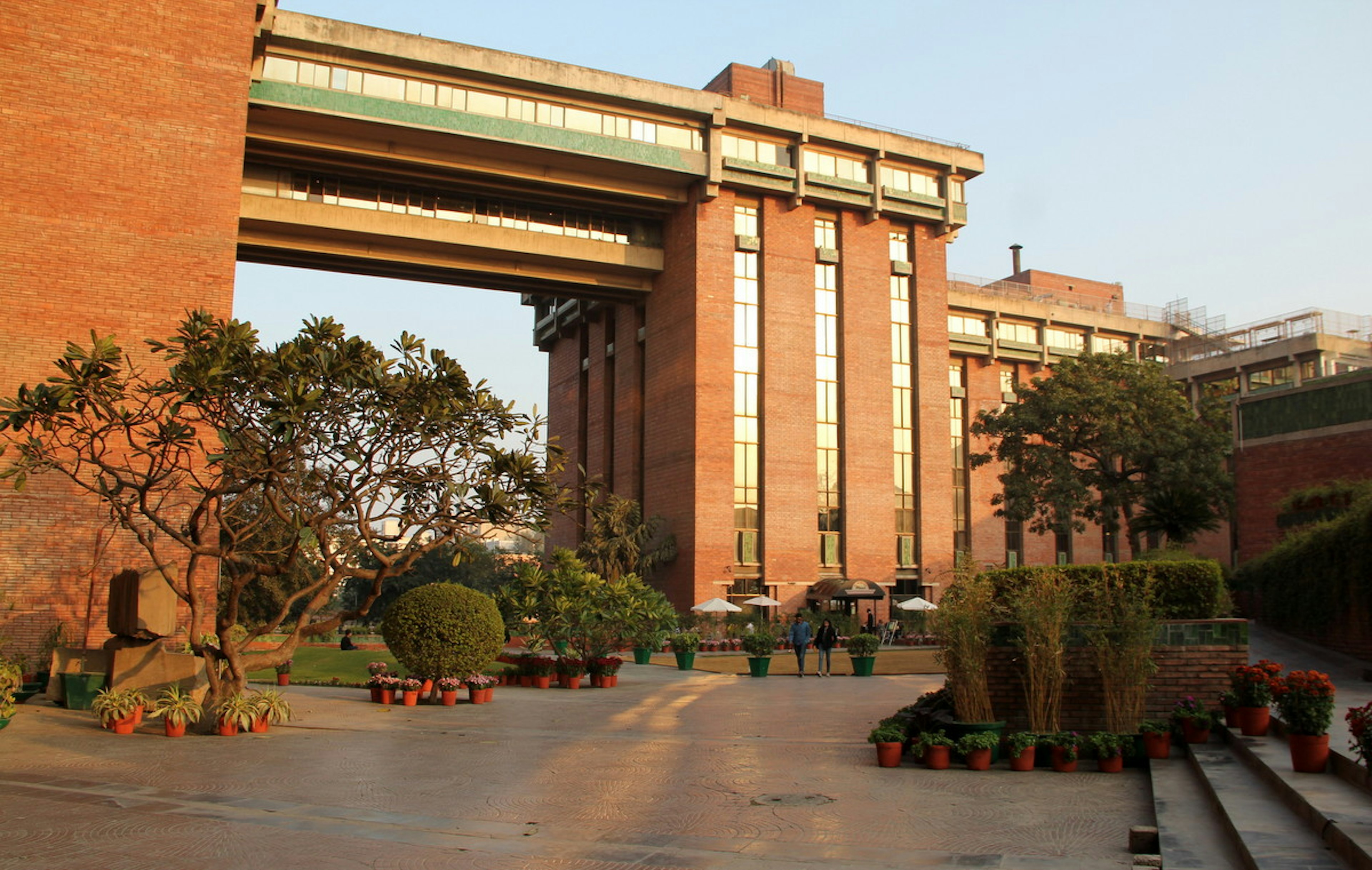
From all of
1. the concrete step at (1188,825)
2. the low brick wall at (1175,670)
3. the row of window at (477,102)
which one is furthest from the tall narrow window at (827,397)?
the concrete step at (1188,825)

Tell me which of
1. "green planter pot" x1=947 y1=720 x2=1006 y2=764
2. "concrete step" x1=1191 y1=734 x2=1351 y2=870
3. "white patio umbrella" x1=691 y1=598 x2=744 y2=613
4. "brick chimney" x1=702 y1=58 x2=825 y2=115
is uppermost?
"brick chimney" x1=702 y1=58 x2=825 y2=115

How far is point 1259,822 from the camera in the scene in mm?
7891

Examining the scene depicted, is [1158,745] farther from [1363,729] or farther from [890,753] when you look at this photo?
[1363,729]

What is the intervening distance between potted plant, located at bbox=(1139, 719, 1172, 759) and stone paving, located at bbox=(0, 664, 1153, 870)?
1.18 feet

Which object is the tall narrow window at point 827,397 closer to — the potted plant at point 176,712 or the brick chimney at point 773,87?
the brick chimney at point 773,87

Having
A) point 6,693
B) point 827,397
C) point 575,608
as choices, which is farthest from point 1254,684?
point 827,397

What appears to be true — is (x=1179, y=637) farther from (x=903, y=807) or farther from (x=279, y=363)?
(x=279, y=363)

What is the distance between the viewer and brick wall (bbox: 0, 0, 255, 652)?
77.3ft

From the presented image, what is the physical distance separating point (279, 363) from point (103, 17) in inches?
621

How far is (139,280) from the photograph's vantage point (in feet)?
80.0

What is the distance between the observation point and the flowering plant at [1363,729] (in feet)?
24.9

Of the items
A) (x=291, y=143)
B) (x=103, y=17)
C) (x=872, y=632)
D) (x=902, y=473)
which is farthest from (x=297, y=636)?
(x=902, y=473)

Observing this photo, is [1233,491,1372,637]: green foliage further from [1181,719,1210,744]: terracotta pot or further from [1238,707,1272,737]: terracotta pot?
[1181,719,1210,744]: terracotta pot

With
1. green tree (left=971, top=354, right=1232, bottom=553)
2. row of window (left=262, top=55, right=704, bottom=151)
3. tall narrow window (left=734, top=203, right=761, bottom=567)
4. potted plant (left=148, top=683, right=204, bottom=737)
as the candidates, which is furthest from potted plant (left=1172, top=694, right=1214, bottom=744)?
row of window (left=262, top=55, right=704, bottom=151)
